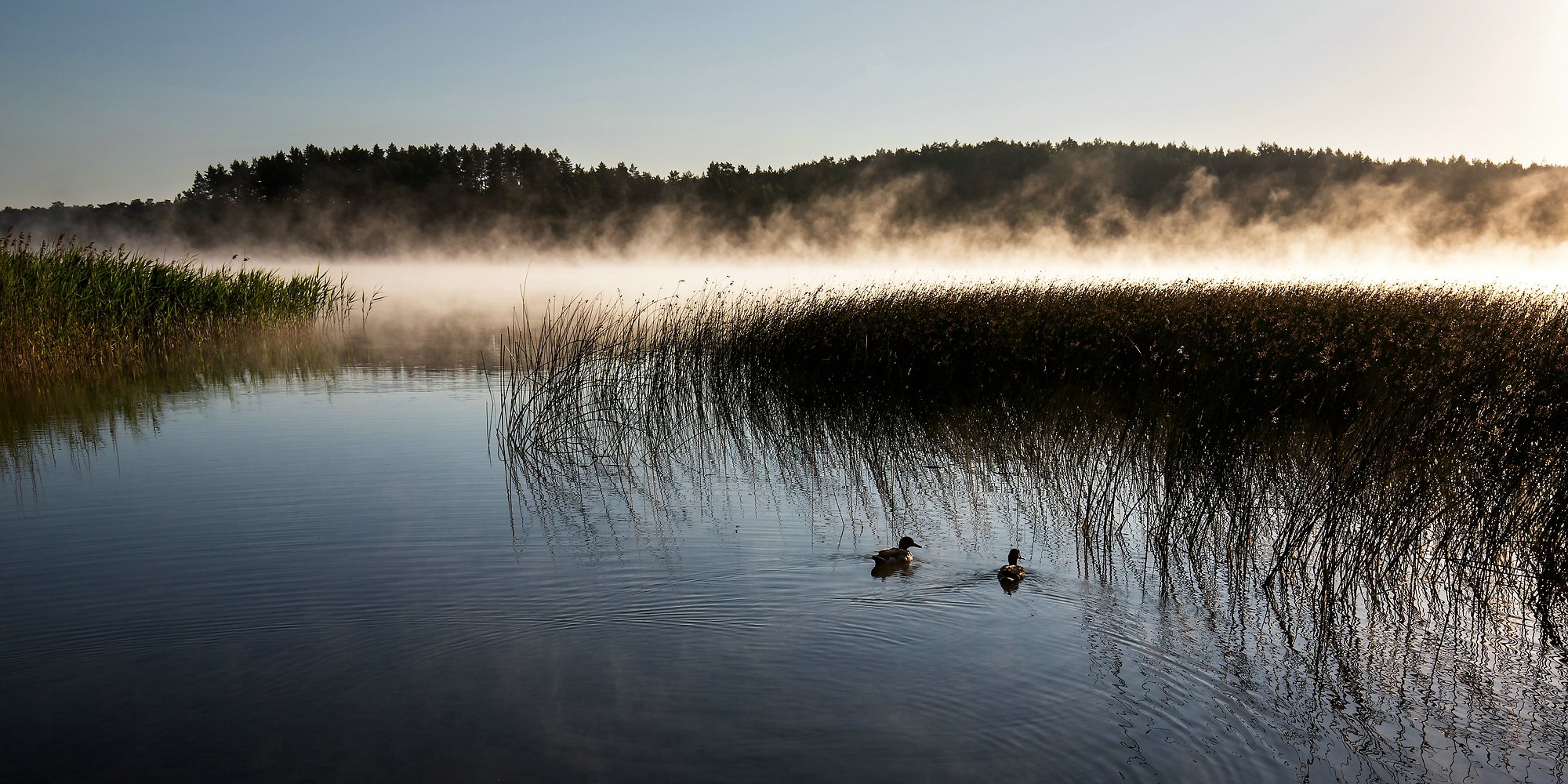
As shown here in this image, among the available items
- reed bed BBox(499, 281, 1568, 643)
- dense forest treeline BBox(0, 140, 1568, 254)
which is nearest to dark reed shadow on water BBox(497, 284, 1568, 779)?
reed bed BBox(499, 281, 1568, 643)

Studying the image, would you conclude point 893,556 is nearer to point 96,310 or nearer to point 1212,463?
point 1212,463

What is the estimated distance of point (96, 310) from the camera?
43.5 feet

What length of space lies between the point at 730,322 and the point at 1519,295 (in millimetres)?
10650

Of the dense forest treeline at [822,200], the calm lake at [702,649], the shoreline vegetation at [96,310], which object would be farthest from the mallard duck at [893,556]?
the dense forest treeline at [822,200]

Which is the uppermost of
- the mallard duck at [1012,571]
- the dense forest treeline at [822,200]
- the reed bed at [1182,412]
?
the dense forest treeline at [822,200]

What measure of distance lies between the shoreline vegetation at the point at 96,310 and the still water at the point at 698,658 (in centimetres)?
733

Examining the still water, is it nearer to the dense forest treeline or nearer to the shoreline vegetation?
the shoreline vegetation

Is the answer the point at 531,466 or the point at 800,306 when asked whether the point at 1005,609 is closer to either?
the point at 531,466

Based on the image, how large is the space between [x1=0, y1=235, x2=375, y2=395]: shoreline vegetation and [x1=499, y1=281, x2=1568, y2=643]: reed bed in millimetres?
6755

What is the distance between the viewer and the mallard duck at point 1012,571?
4.30m

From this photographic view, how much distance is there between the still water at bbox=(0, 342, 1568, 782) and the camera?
2.81 metres

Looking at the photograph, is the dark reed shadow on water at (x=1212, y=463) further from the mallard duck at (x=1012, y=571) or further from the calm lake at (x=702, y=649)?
the mallard duck at (x=1012, y=571)

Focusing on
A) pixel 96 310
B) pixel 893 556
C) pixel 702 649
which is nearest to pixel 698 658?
pixel 702 649

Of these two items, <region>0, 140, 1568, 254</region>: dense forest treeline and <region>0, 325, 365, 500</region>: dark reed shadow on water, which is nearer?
<region>0, 325, 365, 500</region>: dark reed shadow on water
